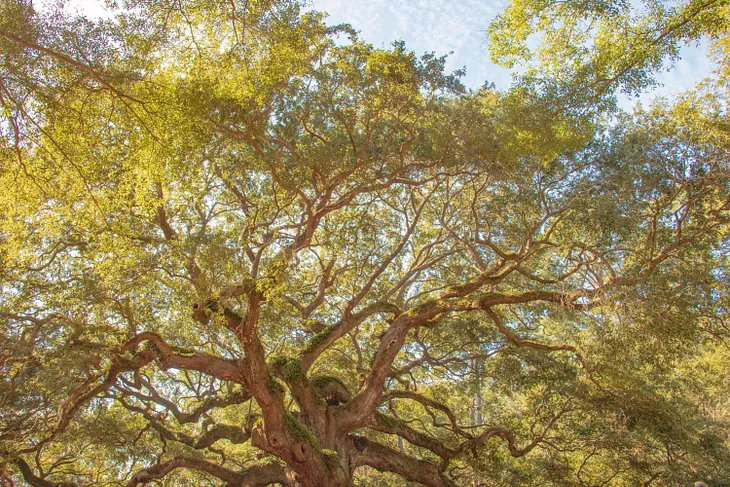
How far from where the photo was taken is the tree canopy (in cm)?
553

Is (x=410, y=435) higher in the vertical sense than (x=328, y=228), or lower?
lower

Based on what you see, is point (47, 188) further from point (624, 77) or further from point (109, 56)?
point (624, 77)

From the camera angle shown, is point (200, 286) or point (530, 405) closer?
point (200, 286)

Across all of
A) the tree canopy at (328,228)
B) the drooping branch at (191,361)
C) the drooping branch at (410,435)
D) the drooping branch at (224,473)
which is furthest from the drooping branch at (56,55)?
the drooping branch at (410,435)

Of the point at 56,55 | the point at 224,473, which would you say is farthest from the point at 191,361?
the point at 56,55

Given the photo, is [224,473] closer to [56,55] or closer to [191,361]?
[191,361]

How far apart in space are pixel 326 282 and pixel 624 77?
5678 mm

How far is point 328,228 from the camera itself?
965cm

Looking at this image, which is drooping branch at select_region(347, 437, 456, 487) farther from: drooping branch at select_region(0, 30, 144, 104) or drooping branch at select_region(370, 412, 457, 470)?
drooping branch at select_region(0, 30, 144, 104)

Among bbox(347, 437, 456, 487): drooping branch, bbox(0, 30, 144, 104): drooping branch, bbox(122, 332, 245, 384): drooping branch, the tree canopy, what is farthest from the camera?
bbox(347, 437, 456, 487): drooping branch

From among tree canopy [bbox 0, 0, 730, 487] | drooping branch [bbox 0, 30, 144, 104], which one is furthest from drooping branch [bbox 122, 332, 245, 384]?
drooping branch [bbox 0, 30, 144, 104]

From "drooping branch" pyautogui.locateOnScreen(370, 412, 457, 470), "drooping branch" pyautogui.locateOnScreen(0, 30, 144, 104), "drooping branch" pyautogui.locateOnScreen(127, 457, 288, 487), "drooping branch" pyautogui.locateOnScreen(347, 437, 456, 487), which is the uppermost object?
"drooping branch" pyautogui.locateOnScreen(0, 30, 144, 104)

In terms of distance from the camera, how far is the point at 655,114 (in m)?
8.24

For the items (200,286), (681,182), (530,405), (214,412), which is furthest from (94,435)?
(681,182)
